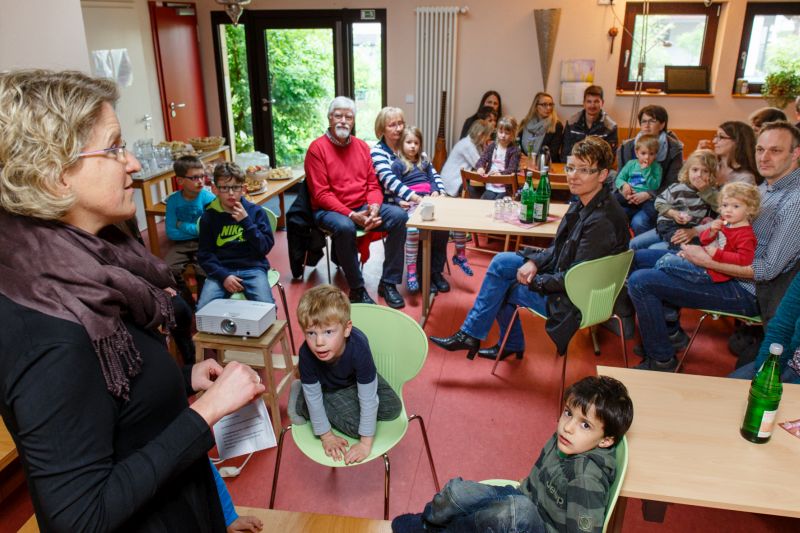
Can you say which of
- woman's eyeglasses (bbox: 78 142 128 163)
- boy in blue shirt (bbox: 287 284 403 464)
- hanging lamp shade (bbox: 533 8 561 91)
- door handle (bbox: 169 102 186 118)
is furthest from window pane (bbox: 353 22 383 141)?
woman's eyeglasses (bbox: 78 142 128 163)

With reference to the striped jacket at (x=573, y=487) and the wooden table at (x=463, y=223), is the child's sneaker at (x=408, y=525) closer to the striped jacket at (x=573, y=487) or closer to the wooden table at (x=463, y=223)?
the striped jacket at (x=573, y=487)

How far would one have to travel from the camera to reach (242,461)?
2.51m

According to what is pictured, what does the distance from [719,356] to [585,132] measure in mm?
3000

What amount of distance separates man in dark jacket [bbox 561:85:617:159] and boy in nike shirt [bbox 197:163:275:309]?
3.69m

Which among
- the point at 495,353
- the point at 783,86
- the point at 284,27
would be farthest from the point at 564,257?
the point at 284,27

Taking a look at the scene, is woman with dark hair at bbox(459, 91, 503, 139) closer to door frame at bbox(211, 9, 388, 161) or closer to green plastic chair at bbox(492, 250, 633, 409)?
door frame at bbox(211, 9, 388, 161)

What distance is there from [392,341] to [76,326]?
1354mm

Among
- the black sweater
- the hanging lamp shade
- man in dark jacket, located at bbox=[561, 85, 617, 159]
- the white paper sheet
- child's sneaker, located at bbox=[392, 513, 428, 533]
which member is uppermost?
the hanging lamp shade

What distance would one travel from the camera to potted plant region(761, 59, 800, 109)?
5402mm

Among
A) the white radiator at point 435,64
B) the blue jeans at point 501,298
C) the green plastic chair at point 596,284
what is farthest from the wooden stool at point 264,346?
the white radiator at point 435,64

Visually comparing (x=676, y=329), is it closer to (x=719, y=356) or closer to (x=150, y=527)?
(x=719, y=356)

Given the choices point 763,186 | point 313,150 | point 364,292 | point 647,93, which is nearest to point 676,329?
point 763,186

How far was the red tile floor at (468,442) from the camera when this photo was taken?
224 cm

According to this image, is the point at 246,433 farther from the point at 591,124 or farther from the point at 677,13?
the point at 677,13
